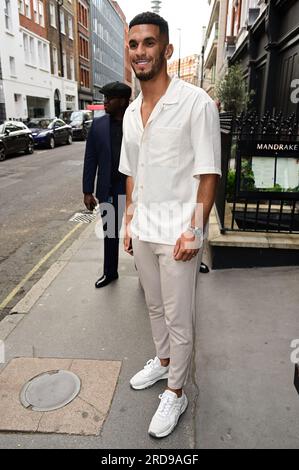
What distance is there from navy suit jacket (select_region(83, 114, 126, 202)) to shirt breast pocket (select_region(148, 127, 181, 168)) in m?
1.96

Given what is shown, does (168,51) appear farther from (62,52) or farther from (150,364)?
(62,52)

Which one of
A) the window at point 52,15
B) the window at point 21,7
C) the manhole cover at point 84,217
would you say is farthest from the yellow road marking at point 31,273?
the window at point 52,15

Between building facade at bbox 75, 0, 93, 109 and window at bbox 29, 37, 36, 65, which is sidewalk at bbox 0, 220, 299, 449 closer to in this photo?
window at bbox 29, 37, 36, 65

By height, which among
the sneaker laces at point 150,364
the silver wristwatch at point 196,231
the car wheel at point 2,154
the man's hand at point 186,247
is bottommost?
the sneaker laces at point 150,364

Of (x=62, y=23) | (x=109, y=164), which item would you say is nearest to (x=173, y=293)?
(x=109, y=164)

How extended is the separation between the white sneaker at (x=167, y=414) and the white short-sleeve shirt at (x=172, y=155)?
38.7 inches

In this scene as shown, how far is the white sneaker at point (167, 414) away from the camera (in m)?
2.21

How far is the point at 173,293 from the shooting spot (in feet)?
7.16

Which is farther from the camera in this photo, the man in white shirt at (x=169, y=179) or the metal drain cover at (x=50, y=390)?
the metal drain cover at (x=50, y=390)

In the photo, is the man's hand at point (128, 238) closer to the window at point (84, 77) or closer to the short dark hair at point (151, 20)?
the short dark hair at point (151, 20)

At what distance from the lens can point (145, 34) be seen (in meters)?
1.96

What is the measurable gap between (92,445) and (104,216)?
2.46 m

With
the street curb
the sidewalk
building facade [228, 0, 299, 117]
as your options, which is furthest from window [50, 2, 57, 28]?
the sidewalk
